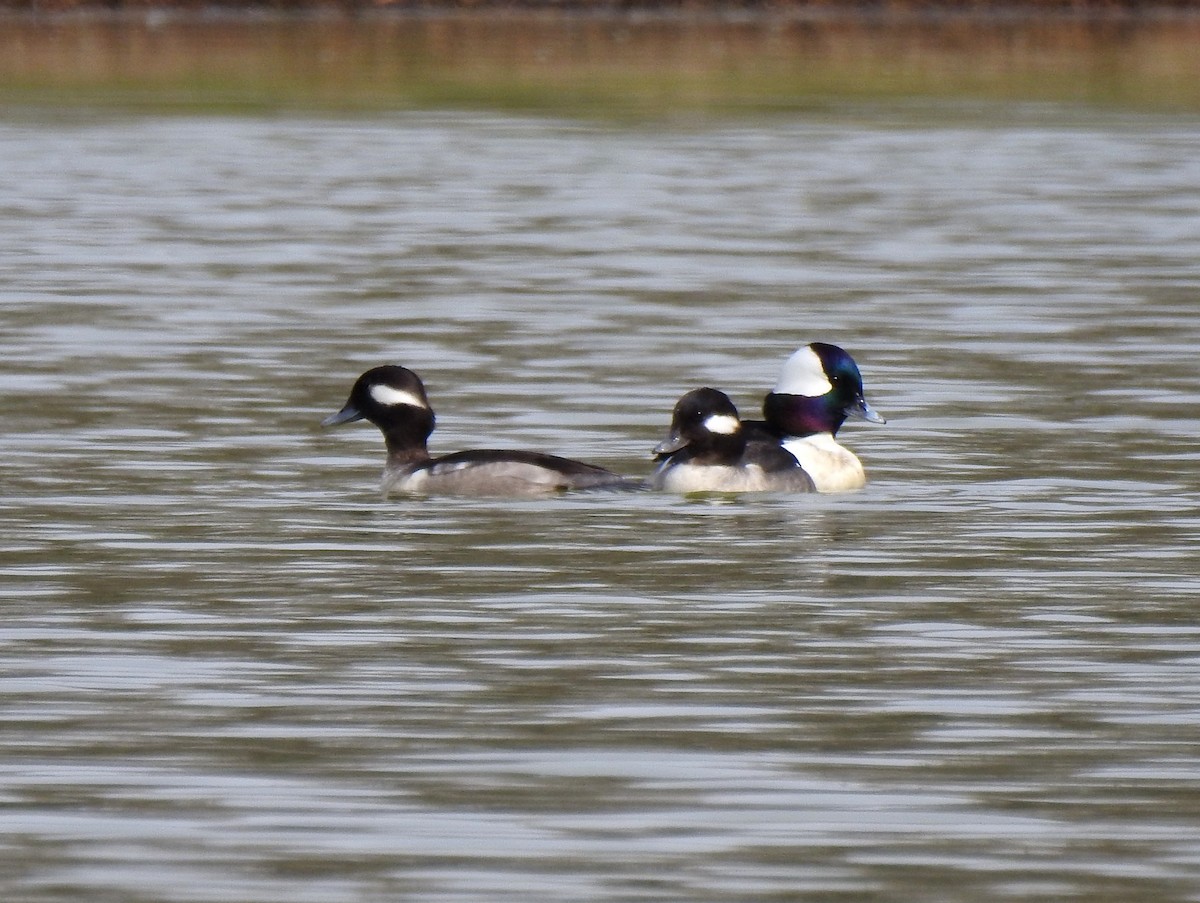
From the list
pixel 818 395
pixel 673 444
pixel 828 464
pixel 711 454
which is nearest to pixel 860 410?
pixel 818 395

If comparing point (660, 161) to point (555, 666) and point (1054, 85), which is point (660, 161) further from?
point (555, 666)

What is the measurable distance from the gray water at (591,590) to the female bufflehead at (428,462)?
96 mm

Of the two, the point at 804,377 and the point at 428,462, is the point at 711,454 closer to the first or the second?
the point at 804,377

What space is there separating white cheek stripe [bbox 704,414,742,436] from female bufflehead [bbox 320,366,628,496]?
0.41 m

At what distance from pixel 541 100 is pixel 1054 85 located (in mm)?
7161

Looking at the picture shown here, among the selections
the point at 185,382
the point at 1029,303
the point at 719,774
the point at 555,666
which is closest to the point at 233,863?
the point at 719,774

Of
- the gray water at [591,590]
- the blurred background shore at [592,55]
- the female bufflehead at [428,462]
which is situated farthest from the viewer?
the blurred background shore at [592,55]

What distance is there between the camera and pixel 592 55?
49219 mm

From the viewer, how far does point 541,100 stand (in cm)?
4091

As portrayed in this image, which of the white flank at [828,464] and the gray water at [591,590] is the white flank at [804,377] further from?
the gray water at [591,590]

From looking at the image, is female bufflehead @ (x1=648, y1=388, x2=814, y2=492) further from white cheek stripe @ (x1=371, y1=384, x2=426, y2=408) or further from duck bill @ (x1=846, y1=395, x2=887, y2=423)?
white cheek stripe @ (x1=371, y1=384, x2=426, y2=408)

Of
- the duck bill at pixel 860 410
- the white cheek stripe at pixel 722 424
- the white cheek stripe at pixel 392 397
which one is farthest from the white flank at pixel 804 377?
the white cheek stripe at pixel 392 397

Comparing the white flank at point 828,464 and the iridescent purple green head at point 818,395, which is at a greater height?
the iridescent purple green head at point 818,395

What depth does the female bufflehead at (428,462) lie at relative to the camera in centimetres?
1226
